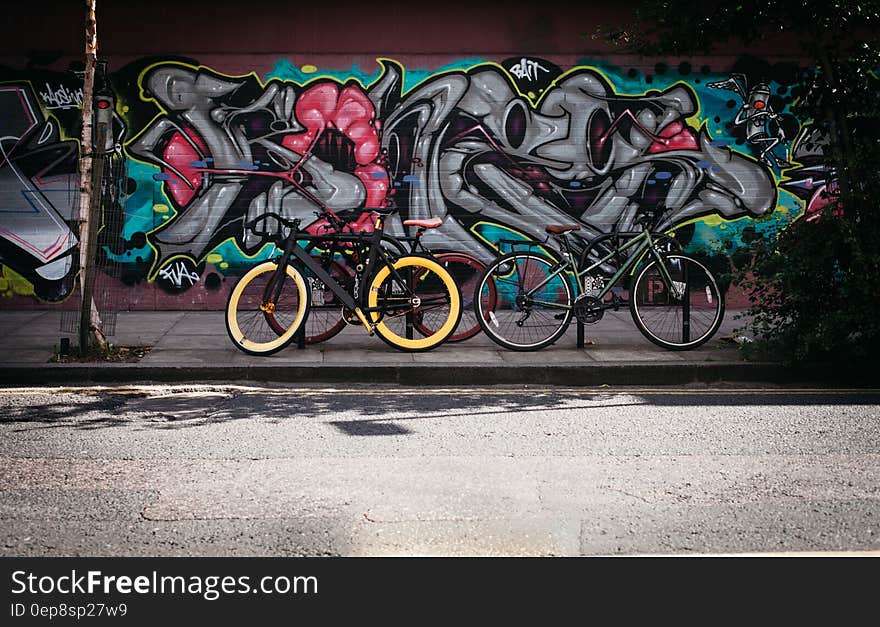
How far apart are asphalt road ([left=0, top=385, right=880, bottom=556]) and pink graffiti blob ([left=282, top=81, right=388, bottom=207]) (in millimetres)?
5679

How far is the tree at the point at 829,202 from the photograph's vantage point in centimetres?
827

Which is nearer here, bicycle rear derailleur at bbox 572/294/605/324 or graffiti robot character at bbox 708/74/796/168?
bicycle rear derailleur at bbox 572/294/605/324

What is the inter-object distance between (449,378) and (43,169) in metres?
7.16

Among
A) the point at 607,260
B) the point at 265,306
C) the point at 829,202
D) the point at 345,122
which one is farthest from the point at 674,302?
the point at 345,122

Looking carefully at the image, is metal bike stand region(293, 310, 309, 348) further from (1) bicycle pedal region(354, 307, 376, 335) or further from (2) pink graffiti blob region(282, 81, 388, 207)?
(2) pink graffiti blob region(282, 81, 388, 207)

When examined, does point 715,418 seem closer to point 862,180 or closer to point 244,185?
point 862,180

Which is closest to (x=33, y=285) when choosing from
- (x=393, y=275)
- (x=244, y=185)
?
(x=244, y=185)

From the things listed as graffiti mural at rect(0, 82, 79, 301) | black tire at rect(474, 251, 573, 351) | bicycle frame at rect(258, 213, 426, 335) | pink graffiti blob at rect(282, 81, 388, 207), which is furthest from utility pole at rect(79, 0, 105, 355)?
pink graffiti blob at rect(282, 81, 388, 207)

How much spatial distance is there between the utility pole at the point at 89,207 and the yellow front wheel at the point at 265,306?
1.19m

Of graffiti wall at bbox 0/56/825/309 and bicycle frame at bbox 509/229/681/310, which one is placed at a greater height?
graffiti wall at bbox 0/56/825/309

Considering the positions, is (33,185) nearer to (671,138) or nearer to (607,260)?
(607,260)

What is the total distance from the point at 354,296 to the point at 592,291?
2.21 m

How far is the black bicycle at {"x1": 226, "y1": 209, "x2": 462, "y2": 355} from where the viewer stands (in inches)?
350

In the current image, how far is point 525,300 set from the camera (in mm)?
9180
